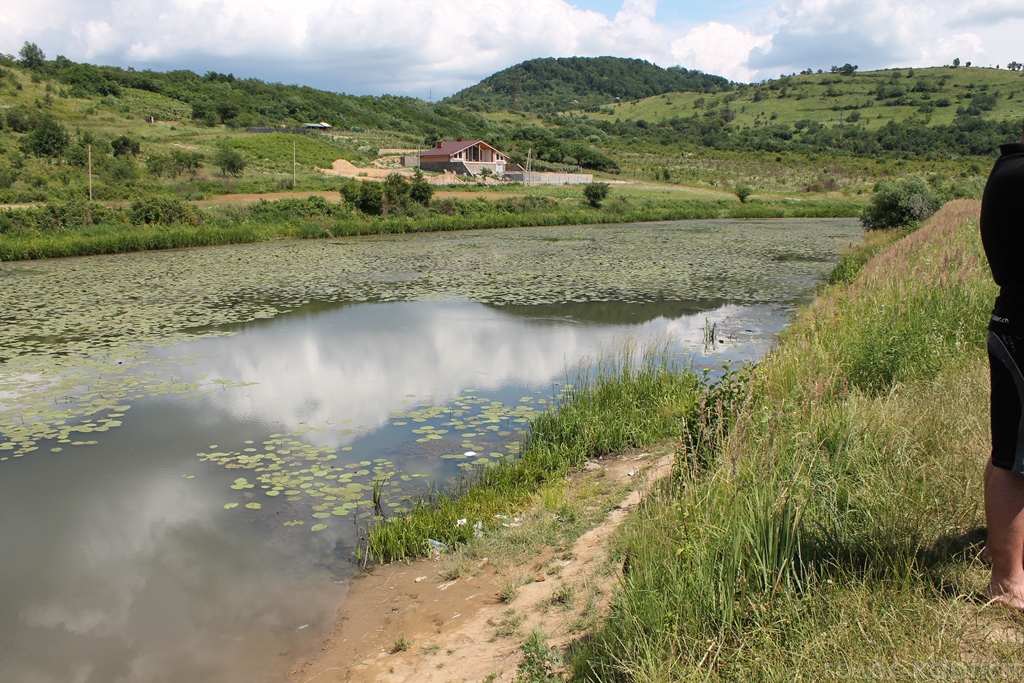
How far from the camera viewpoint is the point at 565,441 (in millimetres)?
6934

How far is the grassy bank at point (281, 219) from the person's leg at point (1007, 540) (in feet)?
81.7

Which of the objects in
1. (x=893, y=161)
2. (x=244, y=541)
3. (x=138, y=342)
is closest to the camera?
(x=244, y=541)

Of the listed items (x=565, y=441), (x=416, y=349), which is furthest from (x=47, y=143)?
(x=565, y=441)

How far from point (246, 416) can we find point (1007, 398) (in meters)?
7.37

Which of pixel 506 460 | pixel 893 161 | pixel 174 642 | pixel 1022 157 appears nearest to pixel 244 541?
pixel 174 642

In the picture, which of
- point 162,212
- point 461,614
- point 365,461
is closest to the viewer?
point 461,614

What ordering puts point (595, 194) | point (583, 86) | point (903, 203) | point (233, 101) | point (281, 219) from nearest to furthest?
point (903, 203)
point (281, 219)
point (595, 194)
point (233, 101)
point (583, 86)

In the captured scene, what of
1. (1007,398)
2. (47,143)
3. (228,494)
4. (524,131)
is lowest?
(228,494)

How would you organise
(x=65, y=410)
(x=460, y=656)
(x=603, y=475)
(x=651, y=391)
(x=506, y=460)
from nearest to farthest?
(x=460, y=656)
(x=603, y=475)
(x=506, y=460)
(x=651, y=391)
(x=65, y=410)

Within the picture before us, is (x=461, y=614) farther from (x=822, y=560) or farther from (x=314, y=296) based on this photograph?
(x=314, y=296)

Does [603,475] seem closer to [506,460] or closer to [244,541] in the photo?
[506,460]

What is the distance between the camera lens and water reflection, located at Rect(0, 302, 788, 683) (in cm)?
457

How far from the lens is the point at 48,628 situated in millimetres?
4703

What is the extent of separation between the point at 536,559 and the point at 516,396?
4.17 m
